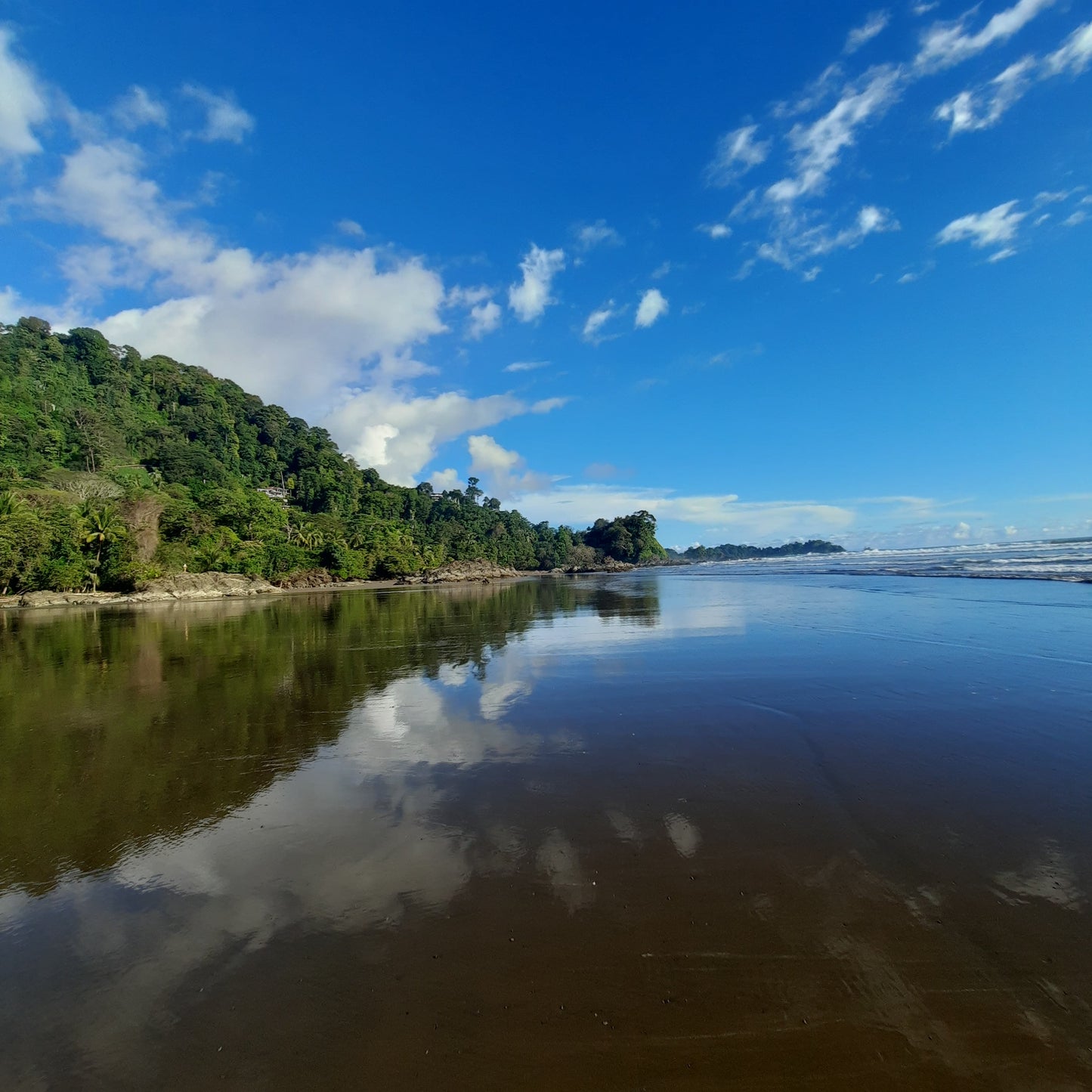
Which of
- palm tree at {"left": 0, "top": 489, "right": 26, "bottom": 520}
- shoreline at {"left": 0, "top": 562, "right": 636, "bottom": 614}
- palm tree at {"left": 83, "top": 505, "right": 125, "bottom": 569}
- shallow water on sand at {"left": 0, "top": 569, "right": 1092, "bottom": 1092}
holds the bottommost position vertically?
shallow water on sand at {"left": 0, "top": 569, "right": 1092, "bottom": 1092}

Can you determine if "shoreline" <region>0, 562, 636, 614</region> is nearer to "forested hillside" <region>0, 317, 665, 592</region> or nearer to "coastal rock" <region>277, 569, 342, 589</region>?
"coastal rock" <region>277, 569, 342, 589</region>

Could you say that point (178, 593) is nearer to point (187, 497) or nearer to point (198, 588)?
point (198, 588)

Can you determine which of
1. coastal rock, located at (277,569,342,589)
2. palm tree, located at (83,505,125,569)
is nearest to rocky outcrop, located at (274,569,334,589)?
coastal rock, located at (277,569,342,589)

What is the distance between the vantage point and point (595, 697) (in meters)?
9.40

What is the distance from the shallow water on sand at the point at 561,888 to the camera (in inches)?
108

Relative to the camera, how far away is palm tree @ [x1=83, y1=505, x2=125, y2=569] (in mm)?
43750

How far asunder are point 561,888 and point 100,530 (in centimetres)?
5550

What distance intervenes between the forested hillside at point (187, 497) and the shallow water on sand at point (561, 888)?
45903 millimetres

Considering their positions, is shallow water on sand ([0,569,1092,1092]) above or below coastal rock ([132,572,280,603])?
below

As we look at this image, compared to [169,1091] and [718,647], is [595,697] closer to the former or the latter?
[718,647]

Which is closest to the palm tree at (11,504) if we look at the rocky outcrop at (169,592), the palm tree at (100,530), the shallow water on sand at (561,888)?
the palm tree at (100,530)

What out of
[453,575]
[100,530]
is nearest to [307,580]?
[100,530]

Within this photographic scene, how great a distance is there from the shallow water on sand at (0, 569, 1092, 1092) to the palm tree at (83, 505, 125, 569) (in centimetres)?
4484

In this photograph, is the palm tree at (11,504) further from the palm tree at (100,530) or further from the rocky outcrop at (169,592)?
the rocky outcrop at (169,592)
